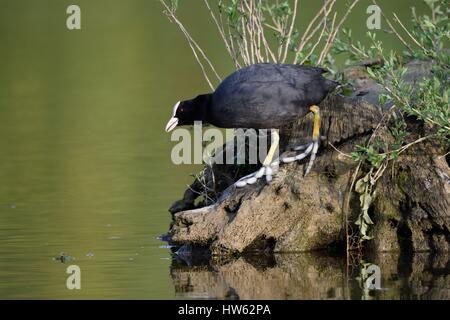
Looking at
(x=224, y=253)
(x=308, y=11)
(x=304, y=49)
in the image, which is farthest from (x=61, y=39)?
(x=224, y=253)

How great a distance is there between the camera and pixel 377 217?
29.3 ft

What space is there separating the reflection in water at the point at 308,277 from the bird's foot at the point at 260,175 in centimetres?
70

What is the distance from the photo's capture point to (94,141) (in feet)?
50.7

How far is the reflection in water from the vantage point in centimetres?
740

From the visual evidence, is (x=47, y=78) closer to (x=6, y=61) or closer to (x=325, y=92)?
(x=6, y=61)

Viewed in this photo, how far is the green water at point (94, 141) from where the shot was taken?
8531 mm

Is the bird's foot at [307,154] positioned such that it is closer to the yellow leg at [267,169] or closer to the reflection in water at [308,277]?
the yellow leg at [267,169]

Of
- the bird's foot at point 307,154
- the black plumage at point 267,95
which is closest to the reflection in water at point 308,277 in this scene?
the bird's foot at point 307,154

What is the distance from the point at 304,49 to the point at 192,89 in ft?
29.8

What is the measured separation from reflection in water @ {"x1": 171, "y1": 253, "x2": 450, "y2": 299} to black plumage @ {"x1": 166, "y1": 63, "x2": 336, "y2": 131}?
1190mm

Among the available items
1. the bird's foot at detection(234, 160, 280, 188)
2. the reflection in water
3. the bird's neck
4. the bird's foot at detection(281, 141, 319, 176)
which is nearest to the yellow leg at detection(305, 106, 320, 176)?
the bird's foot at detection(281, 141, 319, 176)

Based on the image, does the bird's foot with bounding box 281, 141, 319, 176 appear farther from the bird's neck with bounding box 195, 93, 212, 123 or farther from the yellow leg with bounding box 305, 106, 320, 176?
the bird's neck with bounding box 195, 93, 212, 123

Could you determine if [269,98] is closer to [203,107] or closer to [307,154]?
[307,154]
